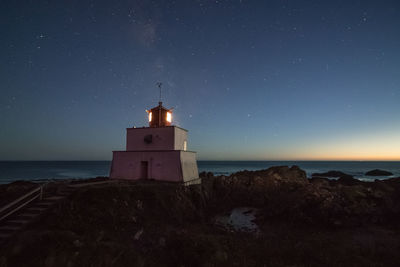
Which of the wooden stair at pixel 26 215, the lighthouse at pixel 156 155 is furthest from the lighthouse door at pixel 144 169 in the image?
the wooden stair at pixel 26 215

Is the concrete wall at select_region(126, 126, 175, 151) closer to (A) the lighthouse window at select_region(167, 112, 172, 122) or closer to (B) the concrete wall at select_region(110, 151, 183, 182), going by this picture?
(B) the concrete wall at select_region(110, 151, 183, 182)

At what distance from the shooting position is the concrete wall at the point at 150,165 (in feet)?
57.2

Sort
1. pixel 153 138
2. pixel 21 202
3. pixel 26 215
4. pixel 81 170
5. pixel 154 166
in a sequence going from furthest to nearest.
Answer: pixel 81 170 < pixel 153 138 < pixel 154 166 < pixel 21 202 < pixel 26 215

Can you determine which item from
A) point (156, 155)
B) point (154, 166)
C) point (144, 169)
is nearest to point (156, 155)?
point (156, 155)

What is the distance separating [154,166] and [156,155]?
99 centimetres

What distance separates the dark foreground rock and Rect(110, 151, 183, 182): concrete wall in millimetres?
2038

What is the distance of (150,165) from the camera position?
18.2 meters

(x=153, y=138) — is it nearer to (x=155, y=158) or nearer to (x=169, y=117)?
(x=155, y=158)

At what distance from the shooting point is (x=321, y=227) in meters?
14.1

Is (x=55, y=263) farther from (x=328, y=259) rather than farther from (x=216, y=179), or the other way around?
(x=216, y=179)

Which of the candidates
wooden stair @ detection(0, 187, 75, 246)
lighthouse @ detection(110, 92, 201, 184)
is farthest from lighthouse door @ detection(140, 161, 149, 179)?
wooden stair @ detection(0, 187, 75, 246)

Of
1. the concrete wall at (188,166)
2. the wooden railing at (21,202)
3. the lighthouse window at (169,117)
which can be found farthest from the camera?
the lighthouse window at (169,117)

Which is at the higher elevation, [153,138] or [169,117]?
[169,117]

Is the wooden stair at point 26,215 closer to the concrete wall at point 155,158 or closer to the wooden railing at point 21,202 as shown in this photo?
the wooden railing at point 21,202
